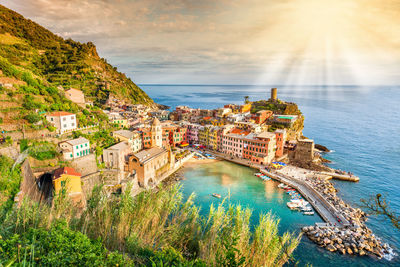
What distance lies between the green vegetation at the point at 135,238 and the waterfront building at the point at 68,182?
17.7 ft

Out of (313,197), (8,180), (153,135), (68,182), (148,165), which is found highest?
(153,135)

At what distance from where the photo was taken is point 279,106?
212ft

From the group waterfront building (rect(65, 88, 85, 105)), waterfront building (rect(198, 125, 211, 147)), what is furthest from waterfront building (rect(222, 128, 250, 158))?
waterfront building (rect(65, 88, 85, 105))

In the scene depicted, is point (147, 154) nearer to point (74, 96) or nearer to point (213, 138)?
point (213, 138)

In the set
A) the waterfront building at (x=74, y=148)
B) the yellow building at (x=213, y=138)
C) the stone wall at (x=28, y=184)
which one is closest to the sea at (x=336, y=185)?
the yellow building at (x=213, y=138)

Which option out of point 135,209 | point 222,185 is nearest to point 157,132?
point 222,185

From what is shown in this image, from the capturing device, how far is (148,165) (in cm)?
3005

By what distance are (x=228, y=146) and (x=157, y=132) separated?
48.4ft

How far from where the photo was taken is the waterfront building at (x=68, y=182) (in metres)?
20.1

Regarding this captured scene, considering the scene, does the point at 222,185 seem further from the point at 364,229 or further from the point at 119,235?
the point at 119,235

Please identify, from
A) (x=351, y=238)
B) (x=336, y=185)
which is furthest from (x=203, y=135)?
(x=351, y=238)

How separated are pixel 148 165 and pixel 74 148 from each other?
30.9 feet

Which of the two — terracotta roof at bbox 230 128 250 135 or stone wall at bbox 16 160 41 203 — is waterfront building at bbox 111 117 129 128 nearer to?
stone wall at bbox 16 160 41 203

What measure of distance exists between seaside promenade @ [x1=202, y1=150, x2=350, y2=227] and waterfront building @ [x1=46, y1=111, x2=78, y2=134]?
27.7 m
